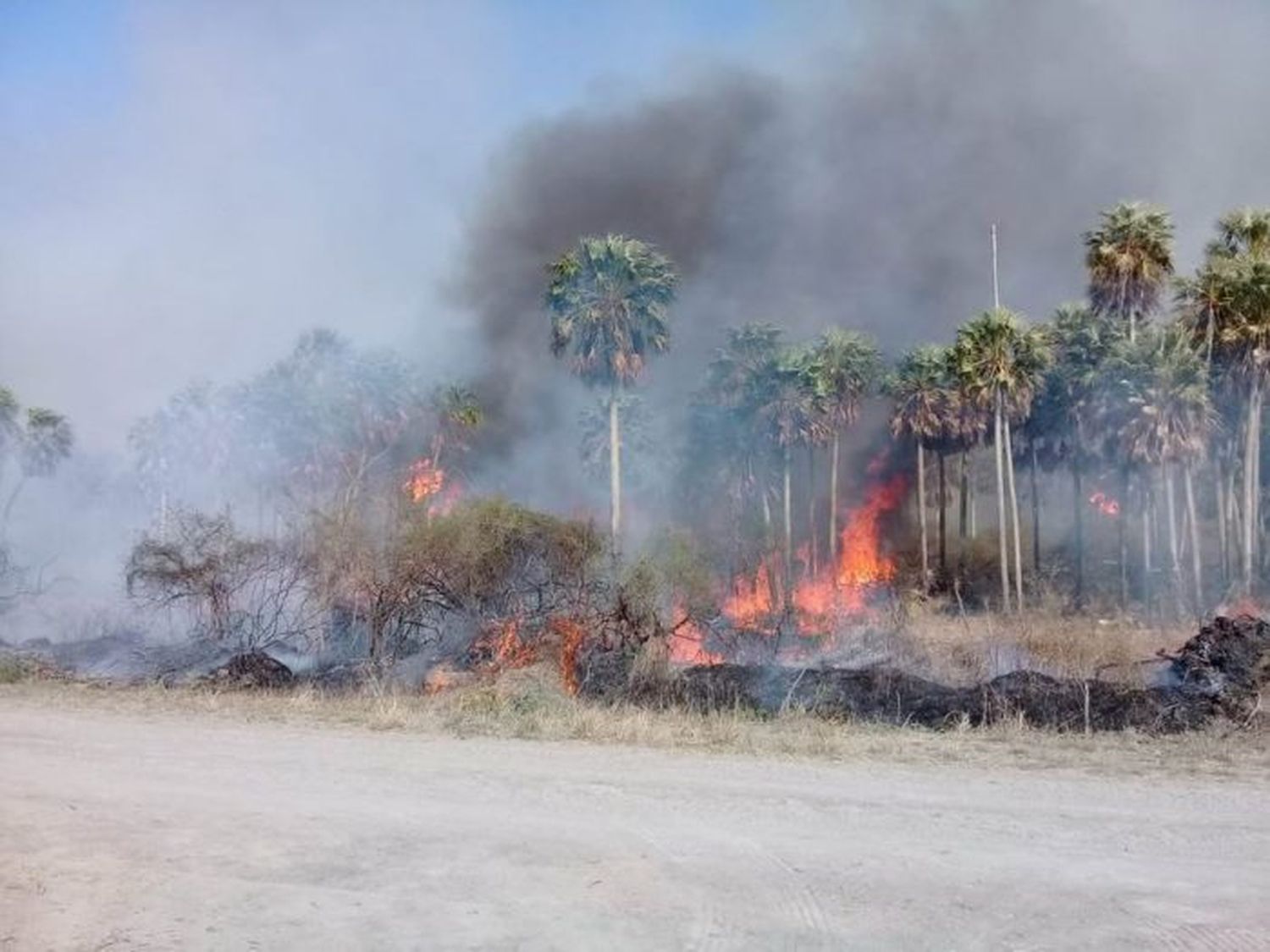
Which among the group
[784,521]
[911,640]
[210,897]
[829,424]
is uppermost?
[829,424]

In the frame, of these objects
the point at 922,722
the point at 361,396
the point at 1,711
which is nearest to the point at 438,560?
the point at 1,711

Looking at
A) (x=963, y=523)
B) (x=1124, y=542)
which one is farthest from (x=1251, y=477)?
(x=963, y=523)

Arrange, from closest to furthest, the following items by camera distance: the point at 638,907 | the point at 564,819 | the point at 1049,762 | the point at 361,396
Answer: the point at 638,907 → the point at 564,819 → the point at 1049,762 → the point at 361,396

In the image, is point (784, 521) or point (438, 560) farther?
point (784, 521)

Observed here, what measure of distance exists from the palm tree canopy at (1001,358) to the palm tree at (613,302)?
42.4ft

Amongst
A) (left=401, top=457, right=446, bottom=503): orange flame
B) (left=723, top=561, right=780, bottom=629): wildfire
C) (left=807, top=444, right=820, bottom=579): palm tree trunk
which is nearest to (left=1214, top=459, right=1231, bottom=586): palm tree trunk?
(left=807, top=444, right=820, bottom=579): palm tree trunk

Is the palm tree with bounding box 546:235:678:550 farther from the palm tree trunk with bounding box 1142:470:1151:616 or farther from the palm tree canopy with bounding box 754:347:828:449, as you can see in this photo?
the palm tree trunk with bounding box 1142:470:1151:616

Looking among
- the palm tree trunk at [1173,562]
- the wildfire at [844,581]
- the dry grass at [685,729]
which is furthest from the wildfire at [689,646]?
the palm tree trunk at [1173,562]

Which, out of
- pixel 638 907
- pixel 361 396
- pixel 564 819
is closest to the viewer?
pixel 638 907

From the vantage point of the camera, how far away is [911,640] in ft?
67.7

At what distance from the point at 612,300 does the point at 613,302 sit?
0.25 feet

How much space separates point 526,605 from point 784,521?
37.3 m

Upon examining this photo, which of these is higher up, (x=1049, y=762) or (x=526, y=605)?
(x=526, y=605)

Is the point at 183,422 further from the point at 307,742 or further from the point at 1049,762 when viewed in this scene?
the point at 1049,762
